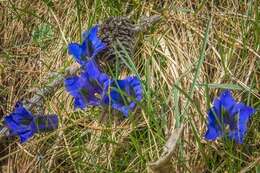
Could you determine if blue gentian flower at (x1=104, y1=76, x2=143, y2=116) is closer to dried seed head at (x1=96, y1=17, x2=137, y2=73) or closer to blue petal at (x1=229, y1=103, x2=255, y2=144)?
dried seed head at (x1=96, y1=17, x2=137, y2=73)

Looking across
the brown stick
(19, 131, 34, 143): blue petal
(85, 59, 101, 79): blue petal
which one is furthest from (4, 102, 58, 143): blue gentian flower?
the brown stick

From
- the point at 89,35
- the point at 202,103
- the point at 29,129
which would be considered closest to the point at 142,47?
the point at 89,35

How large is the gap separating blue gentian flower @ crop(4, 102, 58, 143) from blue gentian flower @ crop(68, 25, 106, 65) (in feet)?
0.58

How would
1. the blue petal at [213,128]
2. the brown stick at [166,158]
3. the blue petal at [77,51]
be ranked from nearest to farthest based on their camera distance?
the brown stick at [166,158], the blue petal at [213,128], the blue petal at [77,51]

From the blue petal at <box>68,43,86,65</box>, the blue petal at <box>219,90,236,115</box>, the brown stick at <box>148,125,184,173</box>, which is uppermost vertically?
the blue petal at <box>68,43,86,65</box>

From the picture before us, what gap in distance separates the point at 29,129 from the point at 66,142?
11 cm

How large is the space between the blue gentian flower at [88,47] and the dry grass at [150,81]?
0.38ft

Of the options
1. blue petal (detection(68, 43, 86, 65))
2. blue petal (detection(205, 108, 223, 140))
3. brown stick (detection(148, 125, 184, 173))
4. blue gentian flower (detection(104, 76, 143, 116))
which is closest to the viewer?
brown stick (detection(148, 125, 184, 173))

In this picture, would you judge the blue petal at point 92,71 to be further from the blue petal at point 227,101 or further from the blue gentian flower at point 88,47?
the blue petal at point 227,101

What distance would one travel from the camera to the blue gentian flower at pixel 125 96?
1.46 meters

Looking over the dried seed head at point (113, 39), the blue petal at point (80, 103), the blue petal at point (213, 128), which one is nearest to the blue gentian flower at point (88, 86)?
the blue petal at point (80, 103)

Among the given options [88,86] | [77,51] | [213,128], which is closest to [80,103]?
[88,86]

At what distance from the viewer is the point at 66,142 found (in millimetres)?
1512

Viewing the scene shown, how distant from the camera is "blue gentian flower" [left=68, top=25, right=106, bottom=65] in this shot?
1581mm
